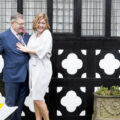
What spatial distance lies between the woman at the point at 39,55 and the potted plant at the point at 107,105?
0.96 meters

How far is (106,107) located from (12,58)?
1.60 metres

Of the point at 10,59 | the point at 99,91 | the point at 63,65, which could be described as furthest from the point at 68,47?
the point at 10,59

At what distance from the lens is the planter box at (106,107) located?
594cm

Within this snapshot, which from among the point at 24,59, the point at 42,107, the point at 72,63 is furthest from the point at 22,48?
the point at 72,63

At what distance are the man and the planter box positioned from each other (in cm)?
121

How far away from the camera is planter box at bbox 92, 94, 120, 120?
5941 millimetres

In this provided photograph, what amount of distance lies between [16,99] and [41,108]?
36 cm

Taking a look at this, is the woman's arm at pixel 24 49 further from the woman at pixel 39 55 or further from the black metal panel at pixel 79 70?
the black metal panel at pixel 79 70

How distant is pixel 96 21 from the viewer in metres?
6.39

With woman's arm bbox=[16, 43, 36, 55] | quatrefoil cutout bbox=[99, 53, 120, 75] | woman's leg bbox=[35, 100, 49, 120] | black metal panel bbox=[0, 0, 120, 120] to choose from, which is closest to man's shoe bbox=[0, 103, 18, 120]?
woman's arm bbox=[16, 43, 36, 55]

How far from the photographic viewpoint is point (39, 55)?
17.3 feet

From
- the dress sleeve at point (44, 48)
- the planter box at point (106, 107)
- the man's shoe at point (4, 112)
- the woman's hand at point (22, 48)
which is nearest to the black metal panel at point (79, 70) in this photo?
the planter box at point (106, 107)

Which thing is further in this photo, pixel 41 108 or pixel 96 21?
pixel 96 21

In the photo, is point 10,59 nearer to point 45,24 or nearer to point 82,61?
point 45,24
